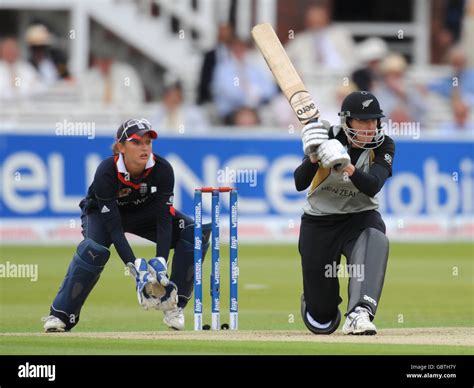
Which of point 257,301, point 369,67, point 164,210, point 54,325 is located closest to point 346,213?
point 164,210

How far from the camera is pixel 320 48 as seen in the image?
21891mm

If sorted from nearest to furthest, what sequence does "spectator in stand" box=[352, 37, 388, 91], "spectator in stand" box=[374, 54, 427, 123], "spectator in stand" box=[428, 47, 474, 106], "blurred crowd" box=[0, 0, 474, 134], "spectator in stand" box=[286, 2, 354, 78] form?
1. "blurred crowd" box=[0, 0, 474, 134]
2. "spectator in stand" box=[352, 37, 388, 91]
3. "spectator in stand" box=[374, 54, 427, 123]
4. "spectator in stand" box=[286, 2, 354, 78]
5. "spectator in stand" box=[428, 47, 474, 106]

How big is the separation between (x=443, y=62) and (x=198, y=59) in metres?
4.84

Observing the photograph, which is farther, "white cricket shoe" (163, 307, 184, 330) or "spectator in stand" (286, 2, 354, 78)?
"spectator in stand" (286, 2, 354, 78)

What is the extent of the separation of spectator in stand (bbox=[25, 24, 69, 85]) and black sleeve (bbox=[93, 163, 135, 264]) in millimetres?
11113

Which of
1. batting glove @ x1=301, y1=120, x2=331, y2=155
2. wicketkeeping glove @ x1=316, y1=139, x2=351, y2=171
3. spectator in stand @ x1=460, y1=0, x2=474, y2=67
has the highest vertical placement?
spectator in stand @ x1=460, y1=0, x2=474, y2=67

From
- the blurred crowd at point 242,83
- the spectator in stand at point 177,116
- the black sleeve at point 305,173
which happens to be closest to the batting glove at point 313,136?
the black sleeve at point 305,173

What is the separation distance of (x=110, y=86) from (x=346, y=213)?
11.5m

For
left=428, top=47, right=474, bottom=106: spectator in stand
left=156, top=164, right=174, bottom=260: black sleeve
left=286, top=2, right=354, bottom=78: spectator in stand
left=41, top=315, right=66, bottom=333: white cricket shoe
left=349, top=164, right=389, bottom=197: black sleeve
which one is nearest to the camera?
left=349, top=164, right=389, bottom=197: black sleeve

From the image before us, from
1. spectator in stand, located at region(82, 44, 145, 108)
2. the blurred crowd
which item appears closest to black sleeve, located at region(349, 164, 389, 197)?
the blurred crowd

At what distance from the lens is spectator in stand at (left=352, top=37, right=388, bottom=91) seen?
68.9 ft

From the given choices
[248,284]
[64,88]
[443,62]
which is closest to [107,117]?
[64,88]

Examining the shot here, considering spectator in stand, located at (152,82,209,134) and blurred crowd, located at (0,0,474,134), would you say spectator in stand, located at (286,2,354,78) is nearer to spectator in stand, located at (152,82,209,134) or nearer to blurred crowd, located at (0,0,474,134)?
blurred crowd, located at (0,0,474,134)

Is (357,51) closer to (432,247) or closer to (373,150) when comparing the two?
(432,247)
